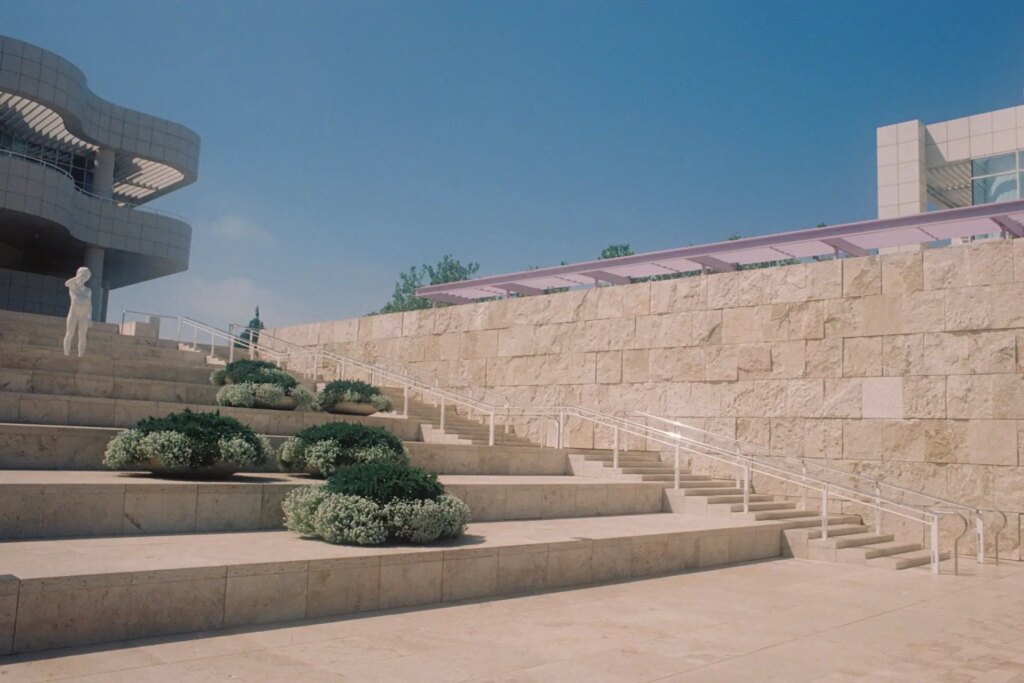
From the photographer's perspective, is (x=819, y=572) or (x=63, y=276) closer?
(x=819, y=572)

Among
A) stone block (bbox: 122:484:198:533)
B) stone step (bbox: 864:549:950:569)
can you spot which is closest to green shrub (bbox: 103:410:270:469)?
stone block (bbox: 122:484:198:533)

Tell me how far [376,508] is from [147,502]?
8.34 feet

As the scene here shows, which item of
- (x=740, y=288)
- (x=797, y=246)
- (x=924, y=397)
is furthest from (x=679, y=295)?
(x=924, y=397)

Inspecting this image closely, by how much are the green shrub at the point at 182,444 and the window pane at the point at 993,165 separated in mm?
28674

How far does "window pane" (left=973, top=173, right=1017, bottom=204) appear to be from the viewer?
2898 cm

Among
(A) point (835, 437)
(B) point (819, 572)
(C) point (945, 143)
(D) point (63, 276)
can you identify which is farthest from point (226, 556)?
(D) point (63, 276)

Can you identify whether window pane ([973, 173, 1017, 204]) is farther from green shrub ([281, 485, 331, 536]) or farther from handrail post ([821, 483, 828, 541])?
green shrub ([281, 485, 331, 536])

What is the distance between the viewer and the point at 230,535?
935 centimetres

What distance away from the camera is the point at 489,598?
930 cm

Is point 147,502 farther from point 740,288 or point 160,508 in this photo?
point 740,288

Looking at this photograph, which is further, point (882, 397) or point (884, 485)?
point (882, 397)

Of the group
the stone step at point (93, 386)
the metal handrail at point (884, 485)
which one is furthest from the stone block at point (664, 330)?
the stone step at point (93, 386)

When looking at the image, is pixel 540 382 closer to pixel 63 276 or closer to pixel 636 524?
pixel 636 524

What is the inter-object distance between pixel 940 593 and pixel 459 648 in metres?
7.42
